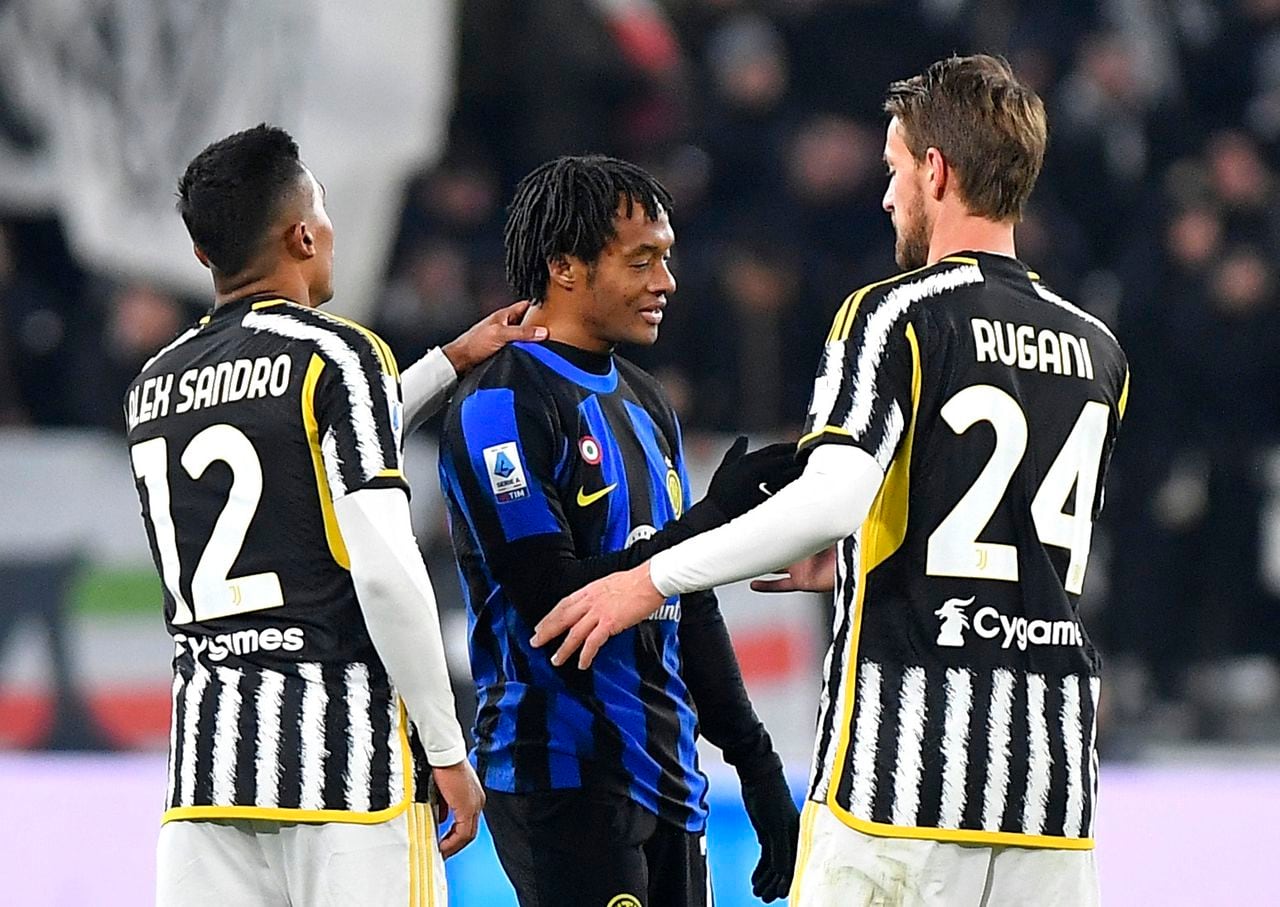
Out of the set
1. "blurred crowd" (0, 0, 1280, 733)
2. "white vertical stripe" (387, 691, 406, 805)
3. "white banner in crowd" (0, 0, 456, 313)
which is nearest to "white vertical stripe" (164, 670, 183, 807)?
"white vertical stripe" (387, 691, 406, 805)

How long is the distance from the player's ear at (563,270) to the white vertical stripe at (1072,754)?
110 centimetres

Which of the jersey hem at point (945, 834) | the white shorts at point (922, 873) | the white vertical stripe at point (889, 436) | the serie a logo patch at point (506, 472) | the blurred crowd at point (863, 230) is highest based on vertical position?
the blurred crowd at point (863, 230)

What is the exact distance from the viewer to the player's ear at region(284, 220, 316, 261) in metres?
3.19

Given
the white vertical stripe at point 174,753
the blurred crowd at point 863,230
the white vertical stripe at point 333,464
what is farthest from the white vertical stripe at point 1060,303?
the blurred crowd at point 863,230

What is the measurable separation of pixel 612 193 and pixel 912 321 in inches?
28.7

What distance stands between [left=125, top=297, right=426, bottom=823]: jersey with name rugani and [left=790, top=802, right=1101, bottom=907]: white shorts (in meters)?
0.62

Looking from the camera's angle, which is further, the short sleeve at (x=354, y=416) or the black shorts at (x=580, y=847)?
the black shorts at (x=580, y=847)

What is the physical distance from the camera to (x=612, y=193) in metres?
3.49

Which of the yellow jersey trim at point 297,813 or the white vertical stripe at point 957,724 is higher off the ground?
the white vertical stripe at point 957,724

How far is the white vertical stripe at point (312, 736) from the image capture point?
300 cm

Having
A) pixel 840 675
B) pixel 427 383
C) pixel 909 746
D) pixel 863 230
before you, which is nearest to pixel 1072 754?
pixel 909 746

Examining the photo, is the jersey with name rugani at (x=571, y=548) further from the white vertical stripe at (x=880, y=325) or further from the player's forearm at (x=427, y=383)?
the white vertical stripe at (x=880, y=325)

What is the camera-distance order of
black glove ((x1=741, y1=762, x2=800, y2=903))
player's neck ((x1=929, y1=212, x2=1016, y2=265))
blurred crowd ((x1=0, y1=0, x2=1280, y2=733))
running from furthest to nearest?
1. blurred crowd ((x1=0, y1=0, x2=1280, y2=733))
2. black glove ((x1=741, y1=762, x2=800, y2=903))
3. player's neck ((x1=929, y1=212, x2=1016, y2=265))

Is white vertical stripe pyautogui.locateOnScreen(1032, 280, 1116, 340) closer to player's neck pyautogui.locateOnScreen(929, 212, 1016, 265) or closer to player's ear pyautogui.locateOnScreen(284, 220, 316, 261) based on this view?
player's neck pyautogui.locateOnScreen(929, 212, 1016, 265)
